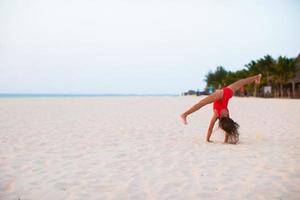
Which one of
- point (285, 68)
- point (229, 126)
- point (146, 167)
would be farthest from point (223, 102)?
point (285, 68)

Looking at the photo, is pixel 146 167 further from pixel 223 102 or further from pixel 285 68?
pixel 285 68

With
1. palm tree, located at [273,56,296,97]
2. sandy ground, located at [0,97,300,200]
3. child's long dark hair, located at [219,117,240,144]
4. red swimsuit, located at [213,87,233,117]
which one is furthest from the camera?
palm tree, located at [273,56,296,97]

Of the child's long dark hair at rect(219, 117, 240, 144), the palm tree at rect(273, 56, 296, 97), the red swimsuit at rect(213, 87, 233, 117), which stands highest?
the palm tree at rect(273, 56, 296, 97)

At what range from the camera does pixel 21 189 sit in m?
3.78

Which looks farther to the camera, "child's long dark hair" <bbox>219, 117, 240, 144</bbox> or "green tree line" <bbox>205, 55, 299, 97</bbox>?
"green tree line" <bbox>205, 55, 299, 97</bbox>

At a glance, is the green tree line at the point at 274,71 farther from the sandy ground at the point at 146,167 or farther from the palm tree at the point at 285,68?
the sandy ground at the point at 146,167

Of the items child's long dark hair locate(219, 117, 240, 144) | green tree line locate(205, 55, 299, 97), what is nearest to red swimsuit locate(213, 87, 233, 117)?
child's long dark hair locate(219, 117, 240, 144)

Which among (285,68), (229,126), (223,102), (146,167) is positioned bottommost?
(146,167)

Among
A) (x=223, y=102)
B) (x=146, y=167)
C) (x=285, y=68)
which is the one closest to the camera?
(x=146, y=167)

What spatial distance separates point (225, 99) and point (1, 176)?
13.9 feet

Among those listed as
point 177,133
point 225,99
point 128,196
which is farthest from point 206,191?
point 177,133

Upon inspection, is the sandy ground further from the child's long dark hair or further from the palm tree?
the palm tree

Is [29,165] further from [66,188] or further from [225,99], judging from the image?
[225,99]

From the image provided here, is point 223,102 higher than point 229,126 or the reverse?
higher
